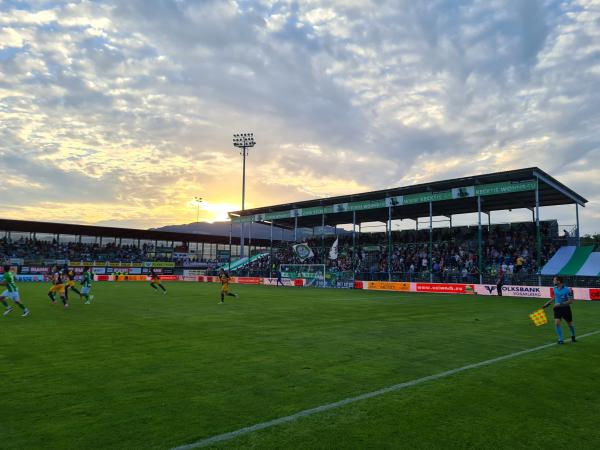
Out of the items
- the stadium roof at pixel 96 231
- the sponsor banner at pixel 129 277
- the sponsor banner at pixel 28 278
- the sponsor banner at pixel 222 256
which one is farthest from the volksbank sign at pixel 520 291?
the stadium roof at pixel 96 231

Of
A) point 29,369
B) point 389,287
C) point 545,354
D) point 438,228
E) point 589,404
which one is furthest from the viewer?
point 438,228

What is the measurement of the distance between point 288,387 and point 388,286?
35175mm

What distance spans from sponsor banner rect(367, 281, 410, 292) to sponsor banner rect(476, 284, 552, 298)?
23.0ft

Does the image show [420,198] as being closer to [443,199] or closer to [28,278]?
[443,199]

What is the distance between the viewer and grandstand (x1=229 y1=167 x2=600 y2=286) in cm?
3499

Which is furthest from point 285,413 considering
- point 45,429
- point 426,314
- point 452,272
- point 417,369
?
point 452,272

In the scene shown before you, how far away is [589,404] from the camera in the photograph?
6.40m

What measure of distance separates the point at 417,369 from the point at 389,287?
33.2 metres

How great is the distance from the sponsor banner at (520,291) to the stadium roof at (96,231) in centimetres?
5570

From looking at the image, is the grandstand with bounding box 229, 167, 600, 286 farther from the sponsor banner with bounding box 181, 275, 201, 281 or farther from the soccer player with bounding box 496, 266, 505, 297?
the sponsor banner with bounding box 181, 275, 201, 281

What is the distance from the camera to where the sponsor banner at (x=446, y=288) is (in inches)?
1393

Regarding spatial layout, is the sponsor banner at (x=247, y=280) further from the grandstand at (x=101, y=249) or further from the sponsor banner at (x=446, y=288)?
the sponsor banner at (x=446, y=288)

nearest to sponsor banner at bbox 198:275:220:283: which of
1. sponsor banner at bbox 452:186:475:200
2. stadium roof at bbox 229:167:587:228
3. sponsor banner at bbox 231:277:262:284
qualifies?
sponsor banner at bbox 231:277:262:284

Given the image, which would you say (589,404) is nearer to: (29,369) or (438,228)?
(29,369)
